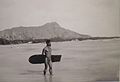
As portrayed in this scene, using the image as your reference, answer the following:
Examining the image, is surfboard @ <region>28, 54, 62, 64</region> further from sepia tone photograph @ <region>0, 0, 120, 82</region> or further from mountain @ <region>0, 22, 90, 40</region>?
mountain @ <region>0, 22, 90, 40</region>

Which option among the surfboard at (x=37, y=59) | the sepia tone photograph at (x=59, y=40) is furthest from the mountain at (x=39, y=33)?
the surfboard at (x=37, y=59)

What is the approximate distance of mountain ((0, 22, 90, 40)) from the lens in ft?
6.33

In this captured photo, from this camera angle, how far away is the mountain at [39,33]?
1929mm

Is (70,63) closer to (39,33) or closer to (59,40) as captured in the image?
(59,40)

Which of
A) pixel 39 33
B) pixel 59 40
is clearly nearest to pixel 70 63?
pixel 59 40

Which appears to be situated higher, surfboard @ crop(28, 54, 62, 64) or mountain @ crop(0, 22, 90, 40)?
mountain @ crop(0, 22, 90, 40)

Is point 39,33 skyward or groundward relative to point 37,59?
skyward

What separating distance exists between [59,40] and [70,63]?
0.72 feet

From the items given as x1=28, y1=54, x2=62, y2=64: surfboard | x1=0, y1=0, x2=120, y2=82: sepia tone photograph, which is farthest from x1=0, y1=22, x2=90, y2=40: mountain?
x1=28, y1=54, x2=62, y2=64: surfboard

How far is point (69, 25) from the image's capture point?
201 cm

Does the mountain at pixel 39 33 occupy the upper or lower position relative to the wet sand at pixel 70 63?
upper

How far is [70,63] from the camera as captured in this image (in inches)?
78.6

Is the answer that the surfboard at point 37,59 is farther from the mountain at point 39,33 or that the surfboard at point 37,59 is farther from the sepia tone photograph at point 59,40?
the mountain at point 39,33

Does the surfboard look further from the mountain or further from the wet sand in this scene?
the mountain
